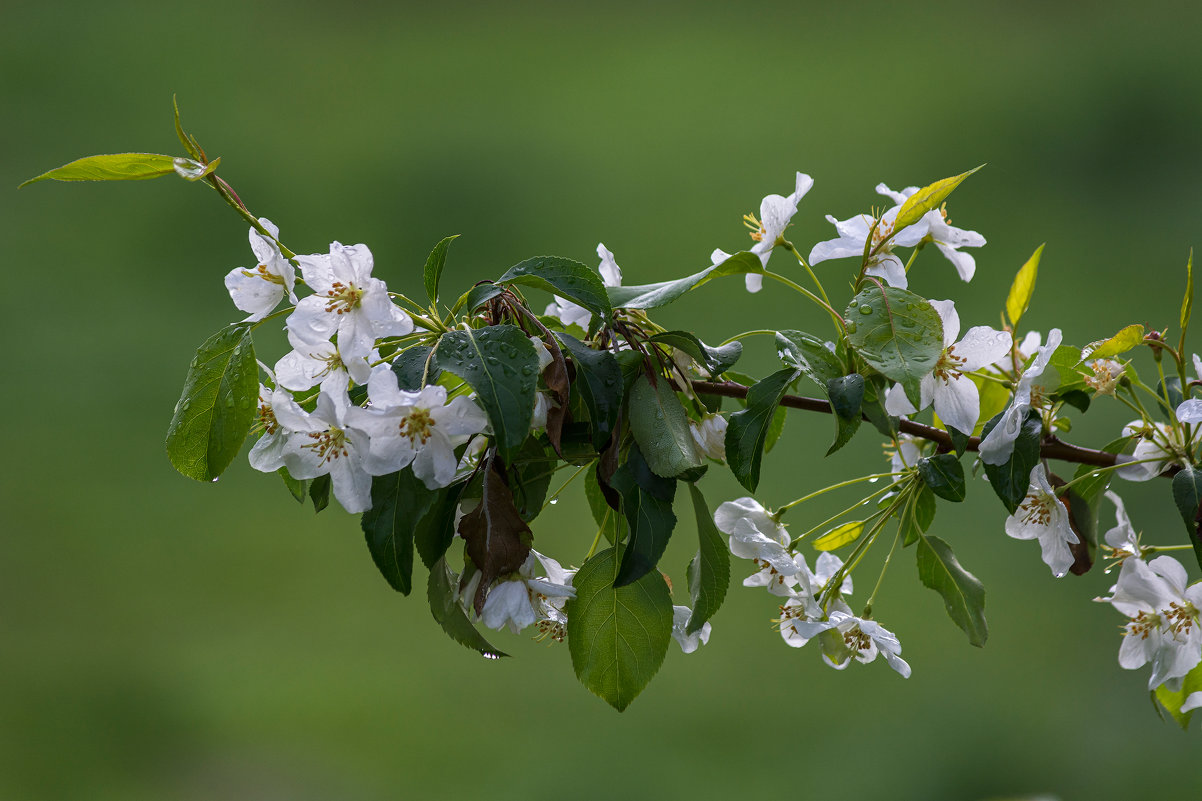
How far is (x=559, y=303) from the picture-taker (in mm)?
747

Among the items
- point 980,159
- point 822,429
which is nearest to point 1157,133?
point 980,159

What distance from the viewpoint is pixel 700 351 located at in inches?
24.4

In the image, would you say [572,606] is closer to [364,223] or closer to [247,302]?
[247,302]

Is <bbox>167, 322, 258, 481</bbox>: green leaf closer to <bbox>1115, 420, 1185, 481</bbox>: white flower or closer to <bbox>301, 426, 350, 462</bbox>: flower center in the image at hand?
<bbox>301, 426, 350, 462</bbox>: flower center

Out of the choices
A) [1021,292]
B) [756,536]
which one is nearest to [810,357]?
[756,536]

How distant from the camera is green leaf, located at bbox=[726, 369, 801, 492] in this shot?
612 mm

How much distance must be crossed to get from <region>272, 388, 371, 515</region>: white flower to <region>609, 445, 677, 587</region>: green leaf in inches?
5.6

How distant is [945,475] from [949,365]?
7cm

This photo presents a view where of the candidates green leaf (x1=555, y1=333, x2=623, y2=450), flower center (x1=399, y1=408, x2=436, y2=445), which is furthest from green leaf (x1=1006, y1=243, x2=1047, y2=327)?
flower center (x1=399, y1=408, x2=436, y2=445)

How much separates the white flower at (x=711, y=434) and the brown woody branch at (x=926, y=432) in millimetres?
20

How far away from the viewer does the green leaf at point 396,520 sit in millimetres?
584

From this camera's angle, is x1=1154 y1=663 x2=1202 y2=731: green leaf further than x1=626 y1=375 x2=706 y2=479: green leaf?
Yes

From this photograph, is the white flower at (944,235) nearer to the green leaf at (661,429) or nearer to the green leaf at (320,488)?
the green leaf at (661,429)

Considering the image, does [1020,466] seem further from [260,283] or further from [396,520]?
[260,283]
